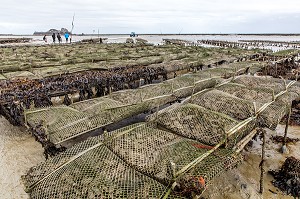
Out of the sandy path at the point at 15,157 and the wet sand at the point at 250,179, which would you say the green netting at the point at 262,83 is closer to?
the wet sand at the point at 250,179

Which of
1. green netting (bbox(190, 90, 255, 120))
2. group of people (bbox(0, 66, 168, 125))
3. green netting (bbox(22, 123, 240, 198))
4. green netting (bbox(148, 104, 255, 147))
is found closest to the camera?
green netting (bbox(22, 123, 240, 198))

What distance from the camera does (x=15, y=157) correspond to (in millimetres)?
7883

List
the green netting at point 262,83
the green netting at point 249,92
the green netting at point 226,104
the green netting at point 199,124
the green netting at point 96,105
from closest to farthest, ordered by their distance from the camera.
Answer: the green netting at point 199,124
the green netting at point 226,104
the green netting at point 96,105
the green netting at point 249,92
the green netting at point 262,83

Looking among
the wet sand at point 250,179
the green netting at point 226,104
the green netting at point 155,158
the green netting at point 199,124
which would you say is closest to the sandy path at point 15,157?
the green netting at point 155,158

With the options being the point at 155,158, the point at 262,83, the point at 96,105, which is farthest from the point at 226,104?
the point at 96,105

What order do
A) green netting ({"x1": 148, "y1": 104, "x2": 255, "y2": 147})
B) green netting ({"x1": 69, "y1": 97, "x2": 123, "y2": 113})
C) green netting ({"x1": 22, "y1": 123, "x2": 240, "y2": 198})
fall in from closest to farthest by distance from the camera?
green netting ({"x1": 22, "y1": 123, "x2": 240, "y2": 198}) → green netting ({"x1": 148, "y1": 104, "x2": 255, "y2": 147}) → green netting ({"x1": 69, "y1": 97, "x2": 123, "y2": 113})

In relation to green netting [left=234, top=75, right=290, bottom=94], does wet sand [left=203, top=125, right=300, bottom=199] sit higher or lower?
lower

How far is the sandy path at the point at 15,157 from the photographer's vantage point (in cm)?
638

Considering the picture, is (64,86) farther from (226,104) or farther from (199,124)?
(226,104)

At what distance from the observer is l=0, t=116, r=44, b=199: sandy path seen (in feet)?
20.9

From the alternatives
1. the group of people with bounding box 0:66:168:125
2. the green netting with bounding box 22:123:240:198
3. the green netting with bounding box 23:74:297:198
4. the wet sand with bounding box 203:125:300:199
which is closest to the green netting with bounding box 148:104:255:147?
the green netting with bounding box 23:74:297:198

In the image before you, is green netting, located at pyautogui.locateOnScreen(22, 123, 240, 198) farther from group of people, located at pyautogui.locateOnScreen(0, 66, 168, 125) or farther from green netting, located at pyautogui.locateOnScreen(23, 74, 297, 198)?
group of people, located at pyautogui.locateOnScreen(0, 66, 168, 125)

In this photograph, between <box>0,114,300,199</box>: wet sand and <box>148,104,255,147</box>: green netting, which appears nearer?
<box>148,104,255,147</box>: green netting

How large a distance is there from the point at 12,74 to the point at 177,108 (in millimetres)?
9961
